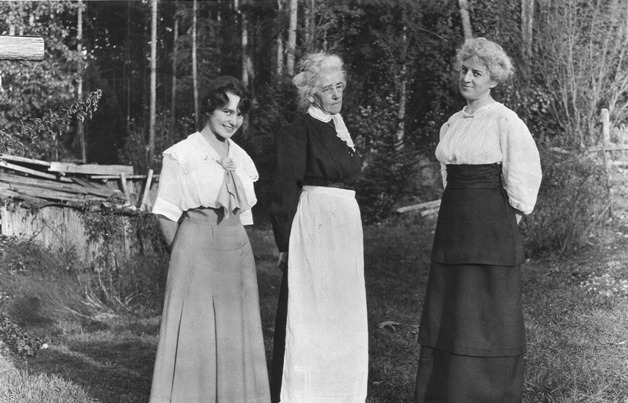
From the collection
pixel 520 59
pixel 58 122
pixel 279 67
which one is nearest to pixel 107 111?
pixel 279 67

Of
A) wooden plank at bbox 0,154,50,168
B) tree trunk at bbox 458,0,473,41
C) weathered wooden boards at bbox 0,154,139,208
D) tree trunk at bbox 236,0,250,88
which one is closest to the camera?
weathered wooden boards at bbox 0,154,139,208

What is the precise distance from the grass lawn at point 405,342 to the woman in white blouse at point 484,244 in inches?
41.9

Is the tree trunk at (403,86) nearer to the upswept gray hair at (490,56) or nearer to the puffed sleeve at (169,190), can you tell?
the upswept gray hair at (490,56)

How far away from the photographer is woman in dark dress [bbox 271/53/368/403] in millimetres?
4801

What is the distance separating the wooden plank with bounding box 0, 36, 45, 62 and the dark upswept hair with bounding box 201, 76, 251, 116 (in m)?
1.64

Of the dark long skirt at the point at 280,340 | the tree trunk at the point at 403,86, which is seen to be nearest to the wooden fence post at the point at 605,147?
the tree trunk at the point at 403,86

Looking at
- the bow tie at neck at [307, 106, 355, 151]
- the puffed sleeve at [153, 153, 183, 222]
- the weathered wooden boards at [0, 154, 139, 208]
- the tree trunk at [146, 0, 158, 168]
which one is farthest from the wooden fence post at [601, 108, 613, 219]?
the tree trunk at [146, 0, 158, 168]

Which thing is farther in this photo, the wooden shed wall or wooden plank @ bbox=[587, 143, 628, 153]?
wooden plank @ bbox=[587, 143, 628, 153]

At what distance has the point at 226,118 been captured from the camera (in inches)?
180

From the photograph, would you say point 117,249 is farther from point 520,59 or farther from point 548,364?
point 520,59

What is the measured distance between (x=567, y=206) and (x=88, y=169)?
8.08 meters

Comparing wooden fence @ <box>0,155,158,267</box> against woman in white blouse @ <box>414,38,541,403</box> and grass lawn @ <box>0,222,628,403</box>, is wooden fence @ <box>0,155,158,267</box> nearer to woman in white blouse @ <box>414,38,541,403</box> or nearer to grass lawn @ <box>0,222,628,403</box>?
grass lawn @ <box>0,222,628,403</box>

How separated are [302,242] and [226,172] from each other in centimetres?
63

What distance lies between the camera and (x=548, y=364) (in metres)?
6.38
